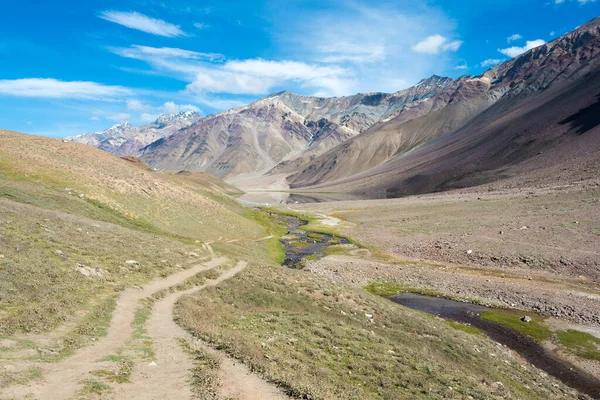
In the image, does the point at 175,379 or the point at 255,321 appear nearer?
the point at 175,379

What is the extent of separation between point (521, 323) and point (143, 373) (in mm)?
31785

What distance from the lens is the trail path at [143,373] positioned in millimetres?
11016

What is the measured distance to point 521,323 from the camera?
1236 inches

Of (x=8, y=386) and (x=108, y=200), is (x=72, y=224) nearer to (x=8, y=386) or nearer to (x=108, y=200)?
(x=108, y=200)

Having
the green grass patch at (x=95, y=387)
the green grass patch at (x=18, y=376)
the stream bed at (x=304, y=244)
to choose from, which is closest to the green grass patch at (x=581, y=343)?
the green grass patch at (x=95, y=387)

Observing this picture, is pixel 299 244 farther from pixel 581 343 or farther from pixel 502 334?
pixel 581 343

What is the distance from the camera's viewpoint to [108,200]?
167ft

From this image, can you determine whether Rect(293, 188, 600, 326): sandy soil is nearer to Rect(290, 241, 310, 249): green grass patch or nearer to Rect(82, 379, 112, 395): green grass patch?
Rect(290, 241, 310, 249): green grass patch

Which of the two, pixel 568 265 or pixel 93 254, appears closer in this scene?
pixel 93 254

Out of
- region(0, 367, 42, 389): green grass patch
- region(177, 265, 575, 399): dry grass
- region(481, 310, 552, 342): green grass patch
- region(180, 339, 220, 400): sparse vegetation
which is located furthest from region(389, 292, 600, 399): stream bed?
region(0, 367, 42, 389): green grass patch

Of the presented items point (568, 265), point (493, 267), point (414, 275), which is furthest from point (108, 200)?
point (568, 265)

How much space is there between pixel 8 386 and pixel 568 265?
5486 cm

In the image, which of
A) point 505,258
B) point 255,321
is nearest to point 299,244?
point 505,258

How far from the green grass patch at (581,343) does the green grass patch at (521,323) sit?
114 centimetres
